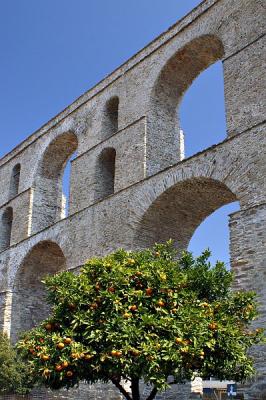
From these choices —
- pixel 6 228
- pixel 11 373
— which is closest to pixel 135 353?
pixel 11 373

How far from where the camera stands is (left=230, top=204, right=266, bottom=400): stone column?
29.4 ft

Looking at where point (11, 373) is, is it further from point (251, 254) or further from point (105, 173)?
point (251, 254)

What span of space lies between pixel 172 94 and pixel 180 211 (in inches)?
163

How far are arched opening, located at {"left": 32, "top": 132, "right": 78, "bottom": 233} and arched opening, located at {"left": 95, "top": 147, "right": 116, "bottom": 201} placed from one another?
115 inches

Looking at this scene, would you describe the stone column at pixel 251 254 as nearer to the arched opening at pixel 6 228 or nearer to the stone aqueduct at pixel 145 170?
the stone aqueduct at pixel 145 170

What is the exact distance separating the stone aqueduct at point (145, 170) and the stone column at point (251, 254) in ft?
0.07

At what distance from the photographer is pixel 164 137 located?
14.8 meters

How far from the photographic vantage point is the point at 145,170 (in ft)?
44.8

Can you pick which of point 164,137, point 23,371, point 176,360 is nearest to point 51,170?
point 164,137

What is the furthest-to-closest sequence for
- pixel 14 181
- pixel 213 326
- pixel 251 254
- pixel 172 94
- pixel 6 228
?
1. pixel 14 181
2. pixel 6 228
3. pixel 172 94
4. pixel 251 254
5. pixel 213 326

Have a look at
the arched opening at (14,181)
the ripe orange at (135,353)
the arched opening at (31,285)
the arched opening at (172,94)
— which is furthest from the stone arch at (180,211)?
the arched opening at (14,181)

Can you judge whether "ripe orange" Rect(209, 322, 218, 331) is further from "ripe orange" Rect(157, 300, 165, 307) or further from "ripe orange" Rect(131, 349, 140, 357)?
"ripe orange" Rect(131, 349, 140, 357)

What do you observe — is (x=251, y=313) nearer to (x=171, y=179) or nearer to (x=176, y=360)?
(x=176, y=360)

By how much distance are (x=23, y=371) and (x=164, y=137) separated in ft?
25.6
